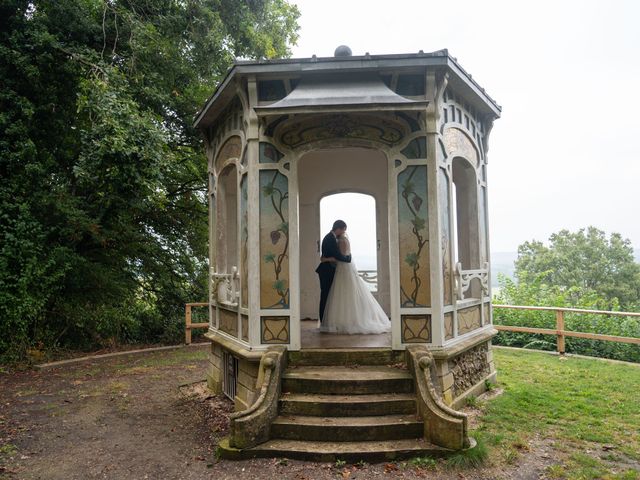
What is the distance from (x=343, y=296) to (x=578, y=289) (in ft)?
38.5

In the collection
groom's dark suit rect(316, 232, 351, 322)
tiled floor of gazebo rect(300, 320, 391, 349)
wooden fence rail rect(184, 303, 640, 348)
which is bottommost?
wooden fence rail rect(184, 303, 640, 348)

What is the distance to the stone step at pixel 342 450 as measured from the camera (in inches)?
178

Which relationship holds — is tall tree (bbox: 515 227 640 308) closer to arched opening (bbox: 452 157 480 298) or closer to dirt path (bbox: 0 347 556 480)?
arched opening (bbox: 452 157 480 298)

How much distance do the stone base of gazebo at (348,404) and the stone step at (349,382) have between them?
11 millimetres

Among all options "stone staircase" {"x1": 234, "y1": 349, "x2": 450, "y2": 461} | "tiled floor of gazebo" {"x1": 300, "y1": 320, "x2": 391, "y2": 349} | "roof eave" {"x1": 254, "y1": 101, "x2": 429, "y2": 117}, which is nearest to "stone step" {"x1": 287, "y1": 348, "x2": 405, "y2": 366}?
"stone staircase" {"x1": 234, "y1": 349, "x2": 450, "y2": 461}

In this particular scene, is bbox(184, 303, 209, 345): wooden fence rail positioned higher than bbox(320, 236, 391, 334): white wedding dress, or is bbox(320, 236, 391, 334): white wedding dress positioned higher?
bbox(320, 236, 391, 334): white wedding dress

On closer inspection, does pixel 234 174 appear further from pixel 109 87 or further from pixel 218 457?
pixel 218 457

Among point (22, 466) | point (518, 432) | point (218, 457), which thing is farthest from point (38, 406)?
point (518, 432)

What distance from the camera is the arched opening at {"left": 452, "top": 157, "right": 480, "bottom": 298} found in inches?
292

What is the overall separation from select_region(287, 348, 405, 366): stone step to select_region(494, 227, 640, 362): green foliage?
22.8ft

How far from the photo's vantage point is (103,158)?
7.94 meters

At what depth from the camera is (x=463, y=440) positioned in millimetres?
4559

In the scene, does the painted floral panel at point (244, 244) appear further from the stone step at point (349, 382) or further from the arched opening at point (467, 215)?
the arched opening at point (467, 215)

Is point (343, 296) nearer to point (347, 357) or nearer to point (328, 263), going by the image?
point (328, 263)
